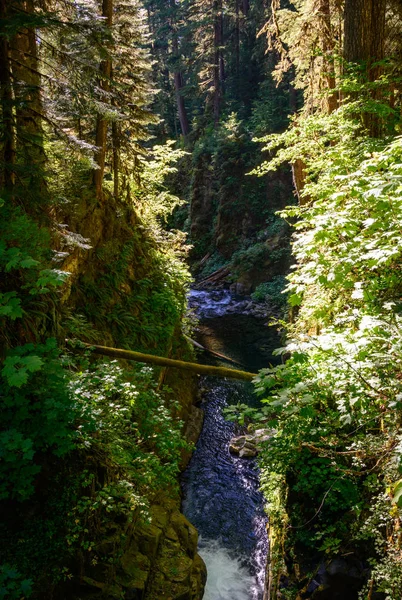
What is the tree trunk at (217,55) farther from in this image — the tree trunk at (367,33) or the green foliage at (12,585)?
the green foliage at (12,585)

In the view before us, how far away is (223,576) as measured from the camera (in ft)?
23.1

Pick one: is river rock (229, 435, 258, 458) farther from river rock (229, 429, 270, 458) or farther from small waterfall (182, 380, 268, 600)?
small waterfall (182, 380, 268, 600)

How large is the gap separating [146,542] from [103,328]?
4461 mm

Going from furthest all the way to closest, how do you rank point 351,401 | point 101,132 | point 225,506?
1. point 101,132
2. point 225,506
3. point 351,401

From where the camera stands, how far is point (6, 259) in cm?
401

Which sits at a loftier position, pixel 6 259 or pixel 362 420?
pixel 6 259

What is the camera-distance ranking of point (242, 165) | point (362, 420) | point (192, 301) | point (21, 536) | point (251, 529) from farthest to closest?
1. point (242, 165)
2. point (192, 301)
3. point (251, 529)
4. point (21, 536)
5. point (362, 420)

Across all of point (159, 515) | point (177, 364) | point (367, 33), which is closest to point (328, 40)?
point (367, 33)

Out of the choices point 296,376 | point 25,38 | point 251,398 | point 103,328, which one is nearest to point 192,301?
point 251,398

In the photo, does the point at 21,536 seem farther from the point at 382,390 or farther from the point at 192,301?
the point at 192,301

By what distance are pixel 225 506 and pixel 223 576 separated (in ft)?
5.27

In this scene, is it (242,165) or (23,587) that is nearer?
(23,587)

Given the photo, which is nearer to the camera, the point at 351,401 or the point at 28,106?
the point at 351,401

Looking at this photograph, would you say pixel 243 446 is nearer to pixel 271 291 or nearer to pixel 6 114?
pixel 6 114
